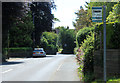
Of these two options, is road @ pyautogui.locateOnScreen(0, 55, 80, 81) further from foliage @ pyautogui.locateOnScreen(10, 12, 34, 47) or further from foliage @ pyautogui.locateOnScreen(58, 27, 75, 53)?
foliage @ pyautogui.locateOnScreen(58, 27, 75, 53)

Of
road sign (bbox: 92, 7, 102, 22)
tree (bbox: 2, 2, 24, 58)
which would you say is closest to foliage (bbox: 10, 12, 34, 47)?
tree (bbox: 2, 2, 24, 58)

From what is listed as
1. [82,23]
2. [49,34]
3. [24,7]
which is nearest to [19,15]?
[24,7]

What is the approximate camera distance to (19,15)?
2444 cm

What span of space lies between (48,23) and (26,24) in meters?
5.91

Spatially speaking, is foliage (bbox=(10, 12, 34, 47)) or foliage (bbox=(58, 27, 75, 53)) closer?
foliage (bbox=(10, 12, 34, 47))

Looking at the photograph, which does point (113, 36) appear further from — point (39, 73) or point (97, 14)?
point (39, 73)

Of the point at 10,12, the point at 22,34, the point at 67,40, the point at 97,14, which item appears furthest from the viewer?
the point at 67,40

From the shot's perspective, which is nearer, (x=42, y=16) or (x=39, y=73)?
(x=39, y=73)

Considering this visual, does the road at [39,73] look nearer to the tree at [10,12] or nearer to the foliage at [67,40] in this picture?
the tree at [10,12]

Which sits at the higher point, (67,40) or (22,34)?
(22,34)

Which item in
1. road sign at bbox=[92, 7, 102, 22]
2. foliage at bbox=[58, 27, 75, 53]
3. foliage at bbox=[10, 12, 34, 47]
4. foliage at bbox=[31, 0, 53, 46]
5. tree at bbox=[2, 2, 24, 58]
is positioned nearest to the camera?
road sign at bbox=[92, 7, 102, 22]

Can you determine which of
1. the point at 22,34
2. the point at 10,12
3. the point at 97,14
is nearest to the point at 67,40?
the point at 22,34

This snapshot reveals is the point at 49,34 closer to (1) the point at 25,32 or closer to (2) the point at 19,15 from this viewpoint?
(1) the point at 25,32

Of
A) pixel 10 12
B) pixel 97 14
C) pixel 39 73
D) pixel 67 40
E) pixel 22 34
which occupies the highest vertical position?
pixel 10 12
